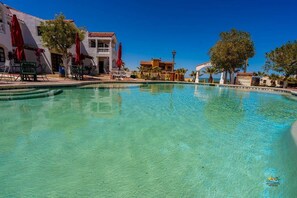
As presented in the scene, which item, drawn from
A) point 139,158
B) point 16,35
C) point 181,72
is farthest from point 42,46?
point 139,158

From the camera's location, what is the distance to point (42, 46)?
2066 centimetres

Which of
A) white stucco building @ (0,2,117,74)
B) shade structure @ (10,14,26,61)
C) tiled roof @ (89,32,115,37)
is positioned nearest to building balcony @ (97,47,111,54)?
white stucco building @ (0,2,117,74)

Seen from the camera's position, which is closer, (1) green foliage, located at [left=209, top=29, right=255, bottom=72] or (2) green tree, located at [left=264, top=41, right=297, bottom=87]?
(2) green tree, located at [left=264, top=41, right=297, bottom=87]

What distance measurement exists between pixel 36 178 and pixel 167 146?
2.48 m

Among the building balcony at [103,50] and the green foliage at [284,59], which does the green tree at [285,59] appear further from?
the building balcony at [103,50]

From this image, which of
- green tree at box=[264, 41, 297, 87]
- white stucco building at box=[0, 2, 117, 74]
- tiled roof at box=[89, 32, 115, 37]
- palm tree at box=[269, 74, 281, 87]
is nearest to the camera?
white stucco building at box=[0, 2, 117, 74]

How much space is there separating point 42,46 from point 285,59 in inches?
1251

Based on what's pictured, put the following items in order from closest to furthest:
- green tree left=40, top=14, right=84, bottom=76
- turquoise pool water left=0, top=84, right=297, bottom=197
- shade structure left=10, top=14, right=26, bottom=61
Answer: turquoise pool water left=0, top=84, right=297, bottom=197, shade structure left=10, top=14, right=26, bottom=61, green tree left=40, top=14, right=84, bottom=76

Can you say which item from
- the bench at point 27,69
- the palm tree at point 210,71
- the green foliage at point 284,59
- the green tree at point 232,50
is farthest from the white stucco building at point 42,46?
the green foliage at point 284,59

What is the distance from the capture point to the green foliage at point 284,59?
914 inches

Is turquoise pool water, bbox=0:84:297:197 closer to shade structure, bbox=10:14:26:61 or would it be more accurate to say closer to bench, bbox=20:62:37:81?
bench, bbox=20:62:37:81

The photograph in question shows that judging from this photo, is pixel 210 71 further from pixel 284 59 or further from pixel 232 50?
pixel 284 59

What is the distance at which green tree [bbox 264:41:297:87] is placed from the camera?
76.2ft

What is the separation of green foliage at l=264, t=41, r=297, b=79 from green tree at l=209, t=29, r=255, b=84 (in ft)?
9.42
